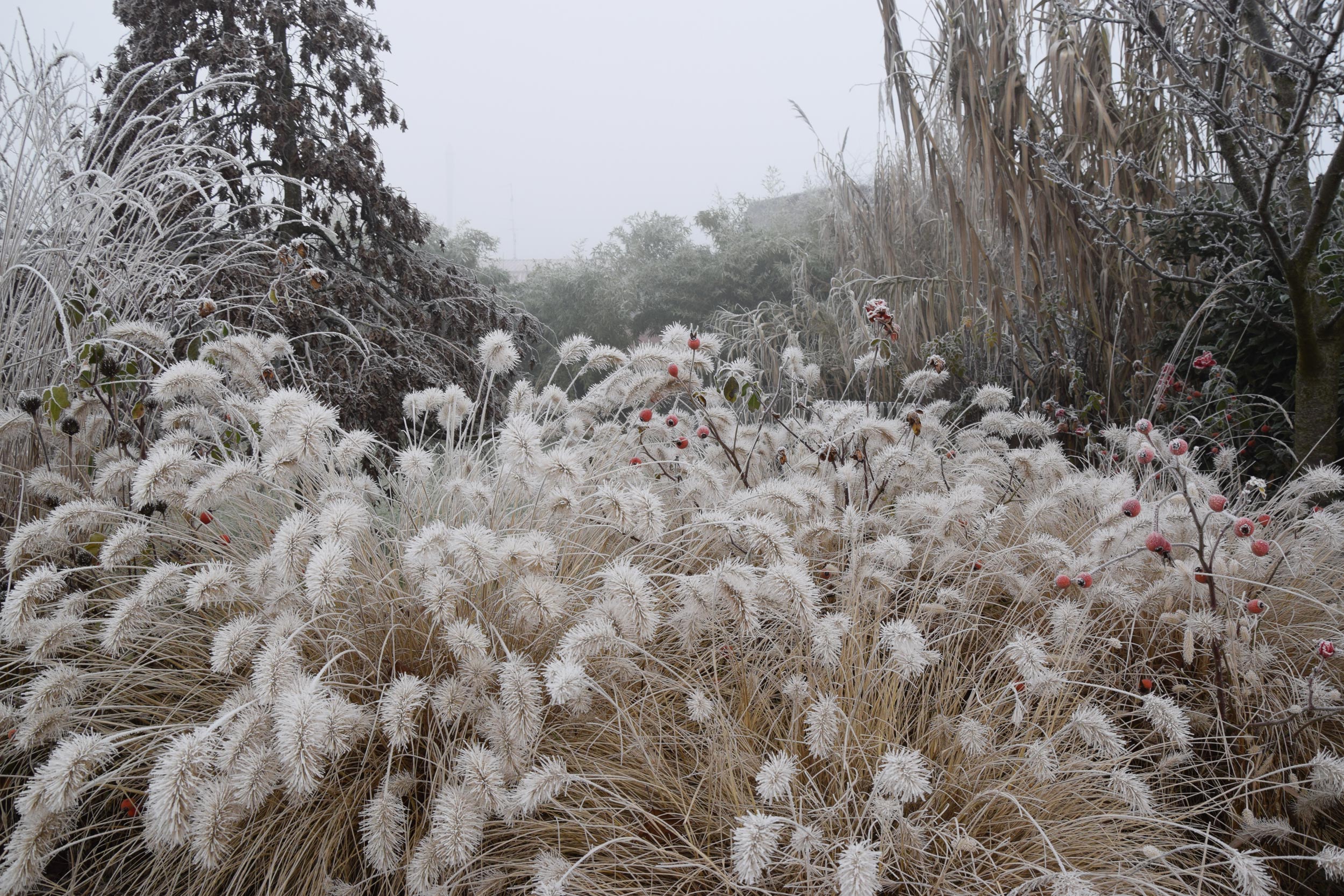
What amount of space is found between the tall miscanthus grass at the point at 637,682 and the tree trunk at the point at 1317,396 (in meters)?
0.50

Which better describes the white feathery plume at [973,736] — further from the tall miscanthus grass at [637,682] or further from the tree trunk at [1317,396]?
the tree trunk at [1317,396]

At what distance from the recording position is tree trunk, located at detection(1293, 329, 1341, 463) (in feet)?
7.22

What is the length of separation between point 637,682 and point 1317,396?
2192mm

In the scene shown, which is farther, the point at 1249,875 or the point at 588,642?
the point at 588,642

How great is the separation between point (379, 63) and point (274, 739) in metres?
4.23

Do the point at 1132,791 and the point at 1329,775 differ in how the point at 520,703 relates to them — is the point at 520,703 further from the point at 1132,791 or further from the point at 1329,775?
the point at 1329,775

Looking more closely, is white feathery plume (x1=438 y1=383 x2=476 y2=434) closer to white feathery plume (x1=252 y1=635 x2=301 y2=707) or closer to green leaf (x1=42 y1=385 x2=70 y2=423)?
green leaf (x1=42 y1=385 x2=70 y2=423)

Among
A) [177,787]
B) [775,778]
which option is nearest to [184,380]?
[177,787]

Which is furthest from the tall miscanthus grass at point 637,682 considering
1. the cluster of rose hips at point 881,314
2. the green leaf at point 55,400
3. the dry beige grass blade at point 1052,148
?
the dry beige grass blade at point 1052,148

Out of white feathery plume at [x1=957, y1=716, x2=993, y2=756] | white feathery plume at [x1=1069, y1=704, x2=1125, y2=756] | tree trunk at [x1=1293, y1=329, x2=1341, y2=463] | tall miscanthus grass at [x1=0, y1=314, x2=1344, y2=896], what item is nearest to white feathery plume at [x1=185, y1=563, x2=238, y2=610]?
tall miscanthus grass at [x1=0, y1=314, x2=1344, y2=896]

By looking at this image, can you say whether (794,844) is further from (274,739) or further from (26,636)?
(26,636)

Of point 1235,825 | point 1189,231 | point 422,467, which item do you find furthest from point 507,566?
point 1189,231

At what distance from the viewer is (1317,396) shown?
2227mm

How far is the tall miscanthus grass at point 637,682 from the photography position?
1.06 m
